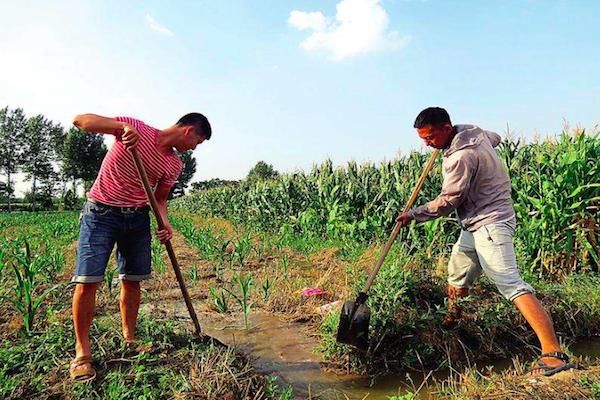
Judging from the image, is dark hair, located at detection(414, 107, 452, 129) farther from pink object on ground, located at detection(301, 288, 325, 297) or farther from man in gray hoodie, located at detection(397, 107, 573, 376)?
pink object on ground, located at detection(301, 288, 325, 297)

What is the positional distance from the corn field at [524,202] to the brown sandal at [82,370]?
4.54 metres

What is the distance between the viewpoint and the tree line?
142 feet

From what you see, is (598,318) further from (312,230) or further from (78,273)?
(312,230)

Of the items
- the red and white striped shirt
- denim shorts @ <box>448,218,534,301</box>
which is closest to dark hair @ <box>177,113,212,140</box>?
the red and white striped shirt

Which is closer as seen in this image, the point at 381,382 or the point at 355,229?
the point at 381,382

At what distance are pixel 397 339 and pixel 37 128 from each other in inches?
2004

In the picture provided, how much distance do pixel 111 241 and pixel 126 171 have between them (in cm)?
46

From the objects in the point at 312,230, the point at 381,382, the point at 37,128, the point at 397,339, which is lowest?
the point at 381,382

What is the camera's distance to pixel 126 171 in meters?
2.81

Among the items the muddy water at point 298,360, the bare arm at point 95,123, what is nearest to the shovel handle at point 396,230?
the muddy water at point 298,360

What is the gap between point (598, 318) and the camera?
4168mm

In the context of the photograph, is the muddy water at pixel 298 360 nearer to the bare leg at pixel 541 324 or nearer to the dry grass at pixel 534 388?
the dry grass at pixel 534 388

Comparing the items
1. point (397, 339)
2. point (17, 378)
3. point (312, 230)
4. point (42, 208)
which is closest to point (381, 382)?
point (397, 339)

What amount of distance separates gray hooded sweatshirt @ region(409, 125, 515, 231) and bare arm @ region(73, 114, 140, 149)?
2.17 m
